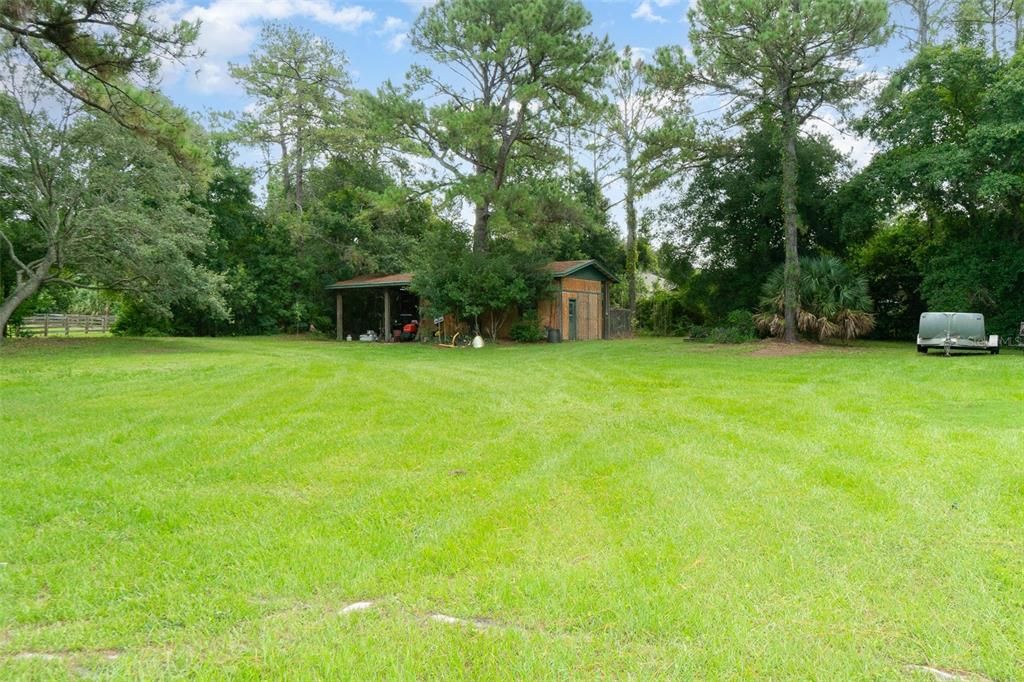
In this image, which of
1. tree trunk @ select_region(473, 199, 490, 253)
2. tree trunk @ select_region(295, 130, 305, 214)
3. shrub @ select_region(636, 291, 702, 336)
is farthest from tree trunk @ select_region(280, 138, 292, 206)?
shrub @ select_region(636, 291, 702, 336)

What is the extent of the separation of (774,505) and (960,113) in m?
20.2

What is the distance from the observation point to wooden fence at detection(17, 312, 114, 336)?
2438cm

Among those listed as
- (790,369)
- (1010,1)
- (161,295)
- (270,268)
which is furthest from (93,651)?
(1010,1)

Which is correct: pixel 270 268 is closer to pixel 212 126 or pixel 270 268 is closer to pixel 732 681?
pixel 212 126

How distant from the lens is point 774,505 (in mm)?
3586

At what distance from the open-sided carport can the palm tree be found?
41.8 ft

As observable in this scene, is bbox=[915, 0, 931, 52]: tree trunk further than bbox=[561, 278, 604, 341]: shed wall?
No

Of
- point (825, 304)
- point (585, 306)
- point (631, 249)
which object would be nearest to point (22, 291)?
point (585, 306)

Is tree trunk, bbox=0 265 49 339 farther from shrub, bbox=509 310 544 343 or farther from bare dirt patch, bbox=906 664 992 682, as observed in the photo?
bare dirt patch, bbox=906 664 992 682

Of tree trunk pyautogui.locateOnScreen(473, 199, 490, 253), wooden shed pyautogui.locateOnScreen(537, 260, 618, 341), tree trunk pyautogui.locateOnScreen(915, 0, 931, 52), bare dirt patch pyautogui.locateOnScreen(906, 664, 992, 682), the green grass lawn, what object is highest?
tree trunk pyautogui.locateOnScreen(915, 0, 931, 52)

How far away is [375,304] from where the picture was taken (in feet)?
90.6

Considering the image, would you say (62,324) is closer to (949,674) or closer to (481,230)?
(481,230)

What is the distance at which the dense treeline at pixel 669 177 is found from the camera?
16250mm

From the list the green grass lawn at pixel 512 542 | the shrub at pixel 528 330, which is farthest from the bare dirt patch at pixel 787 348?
the green grass lawn at pixel 512 542
